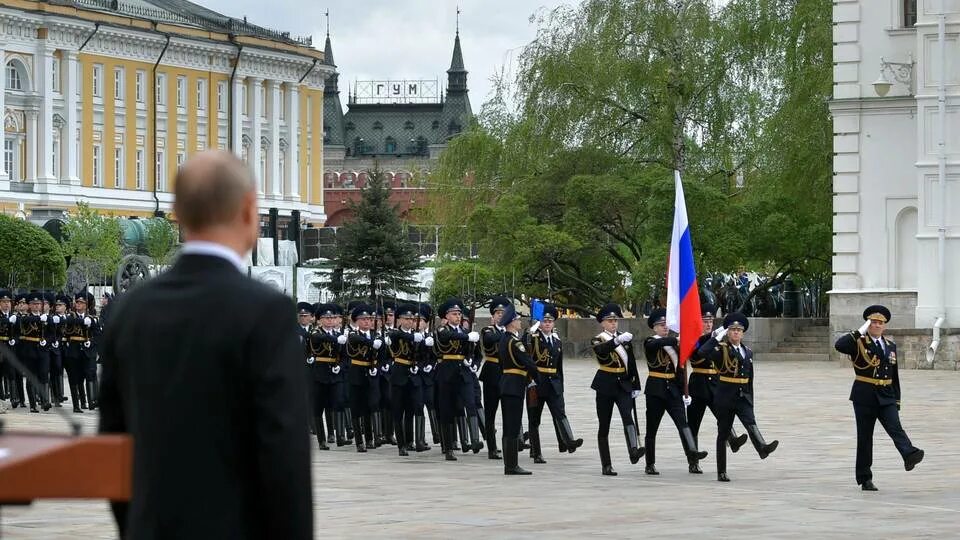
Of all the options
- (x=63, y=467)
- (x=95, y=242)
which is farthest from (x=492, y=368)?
(x=95, y=242)

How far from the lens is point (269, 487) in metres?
4.93

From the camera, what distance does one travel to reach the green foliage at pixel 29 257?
209ft

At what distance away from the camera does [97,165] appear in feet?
335

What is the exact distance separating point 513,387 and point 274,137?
95097 millimetres

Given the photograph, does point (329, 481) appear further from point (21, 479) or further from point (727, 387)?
point (21, 479)

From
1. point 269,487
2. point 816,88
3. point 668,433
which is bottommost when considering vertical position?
point 668,433

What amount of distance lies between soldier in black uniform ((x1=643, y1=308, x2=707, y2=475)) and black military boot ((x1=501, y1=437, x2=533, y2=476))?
1212 millimetres

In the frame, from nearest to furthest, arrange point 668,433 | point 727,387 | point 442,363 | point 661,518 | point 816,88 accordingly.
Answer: point 661,518 → point 727,387 → point 442,363 → point 668,433 → point 816,88

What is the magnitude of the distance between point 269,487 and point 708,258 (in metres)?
44.7

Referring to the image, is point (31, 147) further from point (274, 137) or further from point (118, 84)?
point (274, 137)

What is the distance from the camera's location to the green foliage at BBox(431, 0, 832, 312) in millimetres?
48906

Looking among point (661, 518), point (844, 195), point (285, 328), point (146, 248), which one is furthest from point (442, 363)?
point (146, 248)

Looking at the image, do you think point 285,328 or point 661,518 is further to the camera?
point 661,518

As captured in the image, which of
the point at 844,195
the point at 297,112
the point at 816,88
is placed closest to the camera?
the point at 844,195
